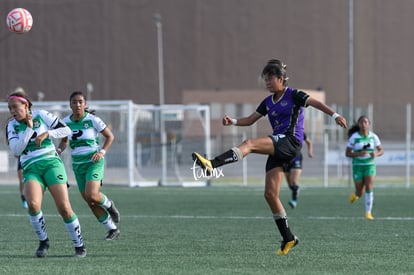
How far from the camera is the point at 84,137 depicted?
12.8 metres

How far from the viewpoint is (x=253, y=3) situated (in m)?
55.9

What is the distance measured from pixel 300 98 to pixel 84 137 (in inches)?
143

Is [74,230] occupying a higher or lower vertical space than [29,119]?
lower

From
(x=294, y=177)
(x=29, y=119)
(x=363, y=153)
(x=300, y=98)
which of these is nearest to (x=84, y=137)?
(x=29, y=119)

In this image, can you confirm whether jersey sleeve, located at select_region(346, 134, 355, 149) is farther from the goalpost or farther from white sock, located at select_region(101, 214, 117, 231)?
the goalpost

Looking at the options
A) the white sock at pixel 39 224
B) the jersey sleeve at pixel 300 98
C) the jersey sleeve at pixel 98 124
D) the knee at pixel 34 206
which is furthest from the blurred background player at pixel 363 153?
the knee at pixel 34 206

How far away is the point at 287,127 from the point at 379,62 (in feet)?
146

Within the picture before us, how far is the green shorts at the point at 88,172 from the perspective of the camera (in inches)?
500

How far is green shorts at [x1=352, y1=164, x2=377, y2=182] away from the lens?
1747 cm

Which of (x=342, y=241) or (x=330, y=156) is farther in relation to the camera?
(x=330, y=156)

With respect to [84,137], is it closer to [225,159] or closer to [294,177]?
[225,159]

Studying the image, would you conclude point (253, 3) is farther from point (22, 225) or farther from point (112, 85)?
point (22, 225)

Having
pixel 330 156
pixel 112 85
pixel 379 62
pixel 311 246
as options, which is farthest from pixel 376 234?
pixel 112 85

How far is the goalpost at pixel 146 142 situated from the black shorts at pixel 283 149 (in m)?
19.2
